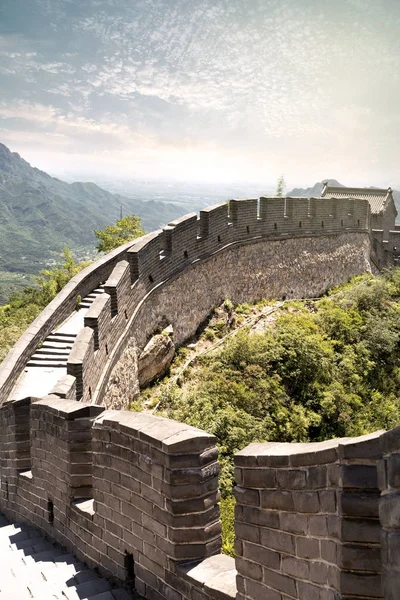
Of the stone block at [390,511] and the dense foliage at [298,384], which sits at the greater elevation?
the stone block at [390,511]

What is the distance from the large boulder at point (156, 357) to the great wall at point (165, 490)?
2.37 feet

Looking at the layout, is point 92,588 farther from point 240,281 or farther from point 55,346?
point 240,281

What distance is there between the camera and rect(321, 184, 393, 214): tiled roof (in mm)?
29406

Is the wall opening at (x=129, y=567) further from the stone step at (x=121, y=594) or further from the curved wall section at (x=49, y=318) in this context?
the curved wall section at (x=49, y=318)

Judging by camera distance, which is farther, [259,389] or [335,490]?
[259,389]

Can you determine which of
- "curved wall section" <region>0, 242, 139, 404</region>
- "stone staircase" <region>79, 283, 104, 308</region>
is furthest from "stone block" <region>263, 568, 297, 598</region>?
"stone staircase" <region>79, 283, 104, 308</region>

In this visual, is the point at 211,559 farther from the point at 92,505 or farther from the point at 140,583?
the point at 92,505

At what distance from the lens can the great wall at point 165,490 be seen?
2.26m

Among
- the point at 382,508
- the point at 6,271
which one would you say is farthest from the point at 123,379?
the point at 6,271

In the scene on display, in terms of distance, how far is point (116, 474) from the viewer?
13.0 feet

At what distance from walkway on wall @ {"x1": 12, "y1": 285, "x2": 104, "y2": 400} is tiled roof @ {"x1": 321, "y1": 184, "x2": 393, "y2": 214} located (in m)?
21.9

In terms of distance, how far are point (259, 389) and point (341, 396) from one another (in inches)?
71.6

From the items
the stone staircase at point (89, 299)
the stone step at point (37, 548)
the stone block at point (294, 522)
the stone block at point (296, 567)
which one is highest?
the stone staircase at point (89, 299)

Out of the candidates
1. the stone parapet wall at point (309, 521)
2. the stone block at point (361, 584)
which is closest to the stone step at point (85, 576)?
the stone parapet wall at point (309, 521)
